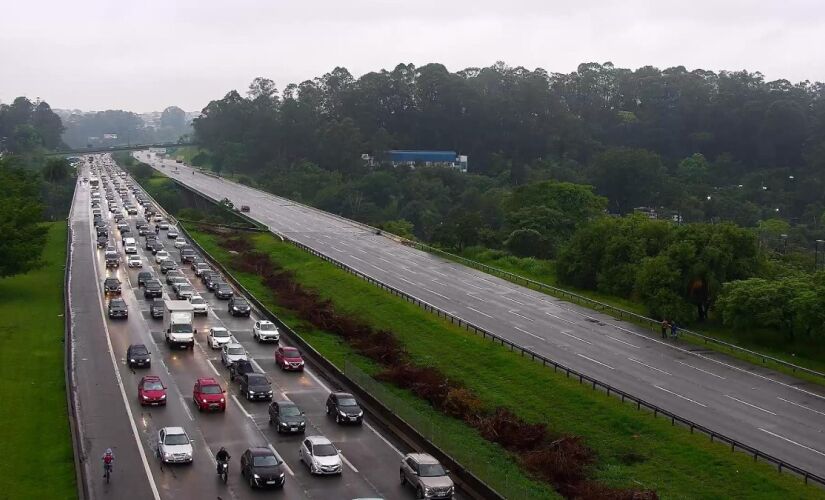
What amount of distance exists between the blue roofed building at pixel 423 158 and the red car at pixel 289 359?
113 m

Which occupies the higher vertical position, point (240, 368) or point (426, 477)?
point (426, 477)

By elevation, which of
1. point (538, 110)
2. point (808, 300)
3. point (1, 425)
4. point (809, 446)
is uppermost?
point (538, 110)

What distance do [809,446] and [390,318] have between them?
93.4 ft

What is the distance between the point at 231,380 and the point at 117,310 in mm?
15876

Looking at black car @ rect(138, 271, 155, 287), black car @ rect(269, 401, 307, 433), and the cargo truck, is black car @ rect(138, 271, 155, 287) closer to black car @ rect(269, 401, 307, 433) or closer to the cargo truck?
the cargo truck

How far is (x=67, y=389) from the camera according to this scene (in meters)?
38.7

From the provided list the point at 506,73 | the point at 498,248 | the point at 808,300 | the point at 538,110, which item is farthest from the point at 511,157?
the point at 808,300

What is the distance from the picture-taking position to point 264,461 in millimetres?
27969

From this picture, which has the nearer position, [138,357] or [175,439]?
[175,439]

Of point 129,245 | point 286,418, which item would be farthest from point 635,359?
point 129,245

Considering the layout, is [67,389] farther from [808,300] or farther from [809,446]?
[808,300]

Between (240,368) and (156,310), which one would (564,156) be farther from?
(240,368)

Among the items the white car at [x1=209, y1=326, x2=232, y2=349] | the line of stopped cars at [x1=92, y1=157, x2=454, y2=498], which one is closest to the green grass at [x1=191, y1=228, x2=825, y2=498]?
the line of stopped cars at [x1=92, y1=157, x2=454, y2=498]

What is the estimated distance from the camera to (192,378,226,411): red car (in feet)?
119
